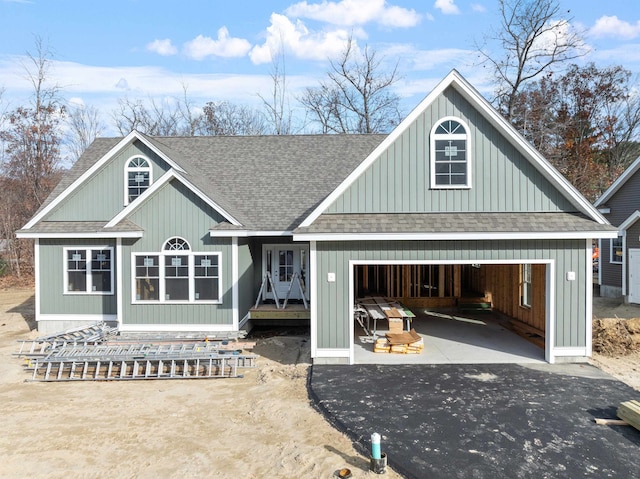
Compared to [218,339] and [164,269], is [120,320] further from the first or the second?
[218,339]

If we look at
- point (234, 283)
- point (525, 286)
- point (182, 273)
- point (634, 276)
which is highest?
point (182, 273)

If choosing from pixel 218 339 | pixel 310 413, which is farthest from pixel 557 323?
Result: pixel 218 339

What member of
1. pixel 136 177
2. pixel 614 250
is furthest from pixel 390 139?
pixel 614 250

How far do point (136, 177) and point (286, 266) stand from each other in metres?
5.93

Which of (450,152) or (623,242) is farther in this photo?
(623,242)

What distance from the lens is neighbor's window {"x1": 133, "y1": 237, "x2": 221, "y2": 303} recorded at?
1220cm

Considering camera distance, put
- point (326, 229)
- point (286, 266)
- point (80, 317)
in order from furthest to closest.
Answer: point (286, 266) < point (80, 317) < point (326, 229)

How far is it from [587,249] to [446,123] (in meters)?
4.49

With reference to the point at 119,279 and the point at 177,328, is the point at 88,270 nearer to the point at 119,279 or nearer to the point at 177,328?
the point at 119,279

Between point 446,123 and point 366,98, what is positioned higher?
point 366,98

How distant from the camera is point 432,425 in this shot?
658cm

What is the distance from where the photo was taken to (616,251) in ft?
61.1

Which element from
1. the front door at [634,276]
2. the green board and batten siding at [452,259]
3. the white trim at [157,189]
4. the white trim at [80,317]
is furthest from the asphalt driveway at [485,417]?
the front door at [634,276]

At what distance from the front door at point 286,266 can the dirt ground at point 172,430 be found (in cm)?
458
